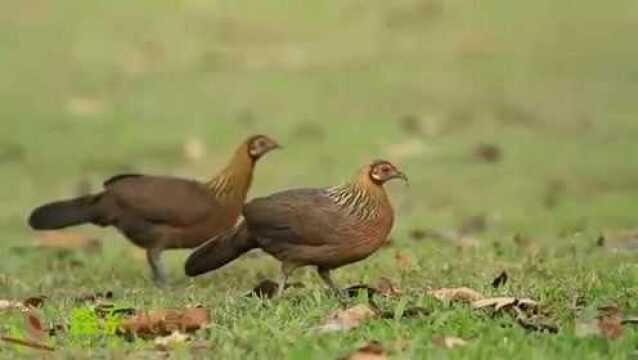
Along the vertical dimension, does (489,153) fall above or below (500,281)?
above

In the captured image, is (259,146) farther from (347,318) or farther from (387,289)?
(347,318)

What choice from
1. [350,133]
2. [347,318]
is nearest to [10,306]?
[347,318]

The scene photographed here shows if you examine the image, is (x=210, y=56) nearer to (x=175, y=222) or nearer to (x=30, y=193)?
(x=30, y=193)

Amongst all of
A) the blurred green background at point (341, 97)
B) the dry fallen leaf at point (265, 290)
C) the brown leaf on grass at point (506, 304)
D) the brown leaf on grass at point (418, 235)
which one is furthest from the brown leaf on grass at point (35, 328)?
the blurred green background at point (341, 97)

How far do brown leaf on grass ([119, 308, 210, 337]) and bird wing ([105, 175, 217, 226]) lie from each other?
2992 mm

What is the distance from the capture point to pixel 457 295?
7.44 meters

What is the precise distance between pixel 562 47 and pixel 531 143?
4245 mm

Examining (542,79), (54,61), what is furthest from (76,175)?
(542,79)

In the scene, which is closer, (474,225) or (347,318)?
(347,318)

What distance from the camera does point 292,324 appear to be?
270 inches

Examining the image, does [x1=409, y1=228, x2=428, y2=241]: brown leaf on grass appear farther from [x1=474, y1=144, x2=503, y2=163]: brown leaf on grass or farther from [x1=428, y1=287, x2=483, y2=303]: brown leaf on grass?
[x1=428, y1=287, x2=483, y2=303]: brown leaf on grass

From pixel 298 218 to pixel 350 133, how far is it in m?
8.85

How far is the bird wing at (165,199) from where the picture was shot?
32.3ft

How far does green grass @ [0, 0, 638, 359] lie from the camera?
7.32 m
